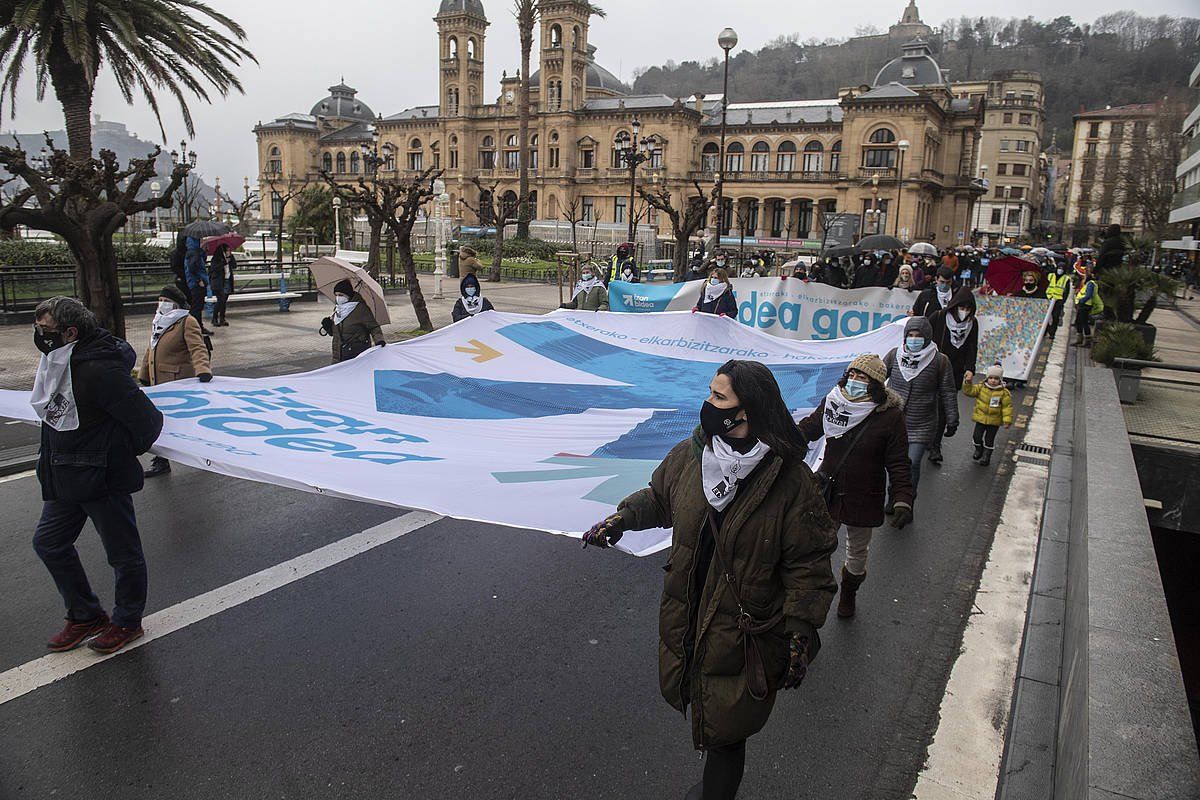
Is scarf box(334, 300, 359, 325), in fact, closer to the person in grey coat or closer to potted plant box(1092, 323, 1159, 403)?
the person in grey coat

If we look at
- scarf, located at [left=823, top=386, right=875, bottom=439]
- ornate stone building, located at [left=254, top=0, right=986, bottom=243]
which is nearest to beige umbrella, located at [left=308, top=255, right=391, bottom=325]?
scarf, located at [left=823, top=386, right=875, bottom=439]

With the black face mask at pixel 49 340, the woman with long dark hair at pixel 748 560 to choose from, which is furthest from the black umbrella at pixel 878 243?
the black face mask at pixel 49 340

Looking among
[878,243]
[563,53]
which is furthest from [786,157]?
[878,243]

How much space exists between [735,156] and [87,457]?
83354 mm

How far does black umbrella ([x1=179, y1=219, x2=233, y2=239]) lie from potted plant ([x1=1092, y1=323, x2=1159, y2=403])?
16727 mm

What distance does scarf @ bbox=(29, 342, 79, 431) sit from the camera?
4.66 m

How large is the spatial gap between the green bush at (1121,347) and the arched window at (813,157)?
225 feet

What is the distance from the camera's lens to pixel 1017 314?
14586 millimetres

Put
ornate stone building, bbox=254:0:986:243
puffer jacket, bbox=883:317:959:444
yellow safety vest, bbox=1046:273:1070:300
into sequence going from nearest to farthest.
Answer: puffer jacket, bbox=883:317:959:444, yellow safety vest, bbox=1046:273:1070:300, ornate stone building, bbox=254:0:986:243

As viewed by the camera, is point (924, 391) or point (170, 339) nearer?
point (924, 391)

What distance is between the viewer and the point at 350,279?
10.2 metres

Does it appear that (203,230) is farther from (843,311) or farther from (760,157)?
(760,157)

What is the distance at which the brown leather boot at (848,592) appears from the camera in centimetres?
557

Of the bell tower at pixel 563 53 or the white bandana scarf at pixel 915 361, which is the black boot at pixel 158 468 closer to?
the white bandana scarf at pixel 915 361
